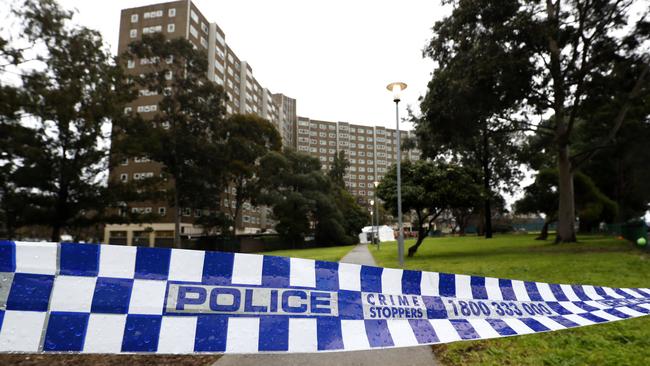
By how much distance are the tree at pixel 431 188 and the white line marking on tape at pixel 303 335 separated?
13549 mm

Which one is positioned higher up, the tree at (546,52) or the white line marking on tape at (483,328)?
the tree at (546,52)

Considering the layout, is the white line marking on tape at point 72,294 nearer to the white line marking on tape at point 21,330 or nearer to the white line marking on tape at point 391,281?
the white line marking on tape at point 21,330

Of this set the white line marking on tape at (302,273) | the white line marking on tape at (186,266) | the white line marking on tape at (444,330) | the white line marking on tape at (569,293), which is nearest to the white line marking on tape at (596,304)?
the white line marking on tape at (569,293)

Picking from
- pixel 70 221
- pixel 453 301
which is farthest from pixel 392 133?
pixel 453 301

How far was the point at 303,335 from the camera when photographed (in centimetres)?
293

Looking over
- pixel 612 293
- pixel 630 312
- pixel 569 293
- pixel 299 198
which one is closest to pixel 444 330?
pixel 569 293

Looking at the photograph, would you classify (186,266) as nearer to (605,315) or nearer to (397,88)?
(605,315)

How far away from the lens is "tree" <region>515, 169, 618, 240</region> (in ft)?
103

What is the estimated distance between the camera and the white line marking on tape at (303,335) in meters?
2.83

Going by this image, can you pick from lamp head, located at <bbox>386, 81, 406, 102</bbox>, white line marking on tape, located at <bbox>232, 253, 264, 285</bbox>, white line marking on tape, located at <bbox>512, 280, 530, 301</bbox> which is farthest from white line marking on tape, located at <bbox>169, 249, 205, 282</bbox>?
lamp head, located at <bbox>386, 81, 406, 102</bbox>

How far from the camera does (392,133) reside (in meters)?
136

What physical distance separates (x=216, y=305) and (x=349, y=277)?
1270mm

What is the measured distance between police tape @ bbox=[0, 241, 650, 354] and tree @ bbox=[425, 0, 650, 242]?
14.6m

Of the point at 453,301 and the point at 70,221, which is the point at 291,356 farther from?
the point at 70,221
